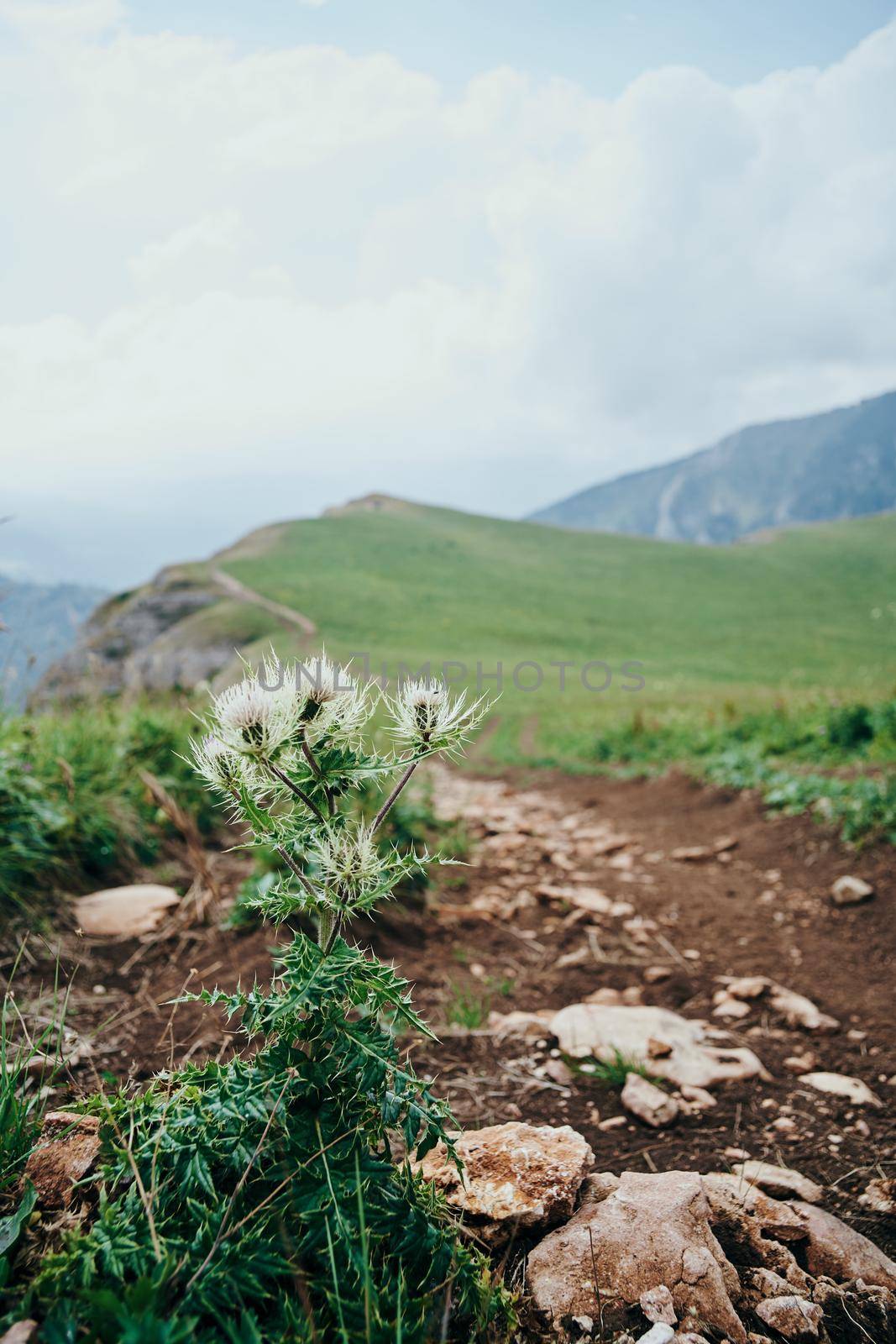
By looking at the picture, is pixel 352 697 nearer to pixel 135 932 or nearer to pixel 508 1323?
pixel 508 1323

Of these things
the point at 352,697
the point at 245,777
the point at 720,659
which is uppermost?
the point at 352,697

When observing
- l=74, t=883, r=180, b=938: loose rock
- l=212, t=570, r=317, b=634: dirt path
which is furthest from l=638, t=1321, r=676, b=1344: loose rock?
l=212, t=570, r=317, b=634: dirt path

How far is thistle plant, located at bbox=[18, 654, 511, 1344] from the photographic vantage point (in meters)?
1.46

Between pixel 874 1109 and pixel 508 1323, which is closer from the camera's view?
pixel 508 1323

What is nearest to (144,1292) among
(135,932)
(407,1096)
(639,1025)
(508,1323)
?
(407,1096)

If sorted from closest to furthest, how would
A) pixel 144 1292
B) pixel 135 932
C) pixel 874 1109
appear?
pixel 144 1292 < pixel 874 1109 < pixel 135 932

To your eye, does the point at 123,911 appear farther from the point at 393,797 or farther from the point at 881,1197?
the point at 881,1197

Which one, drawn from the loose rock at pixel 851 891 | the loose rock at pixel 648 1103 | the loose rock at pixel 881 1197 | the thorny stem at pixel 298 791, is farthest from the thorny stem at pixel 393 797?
the loose rock at pixel 851 891

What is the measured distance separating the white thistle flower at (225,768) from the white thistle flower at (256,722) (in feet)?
0.22

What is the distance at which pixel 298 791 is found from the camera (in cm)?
174

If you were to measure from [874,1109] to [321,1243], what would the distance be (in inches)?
105

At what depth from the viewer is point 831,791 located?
23.5 feet

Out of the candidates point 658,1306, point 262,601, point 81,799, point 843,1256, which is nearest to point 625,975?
point 843,1256

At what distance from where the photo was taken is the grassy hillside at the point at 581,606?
2981 centimetres
